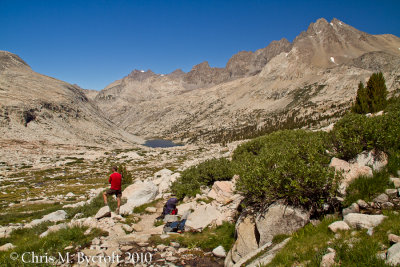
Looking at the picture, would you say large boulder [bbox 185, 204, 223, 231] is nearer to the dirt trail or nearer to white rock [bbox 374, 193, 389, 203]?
the dirt trail

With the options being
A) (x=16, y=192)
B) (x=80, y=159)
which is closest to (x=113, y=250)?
(x=16, y=192)

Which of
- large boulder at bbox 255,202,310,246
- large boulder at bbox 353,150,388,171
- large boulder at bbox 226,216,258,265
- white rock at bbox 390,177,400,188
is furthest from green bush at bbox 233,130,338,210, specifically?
white rock at bbox 390,177,400,188

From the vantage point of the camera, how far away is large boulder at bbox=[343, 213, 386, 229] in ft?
16.0

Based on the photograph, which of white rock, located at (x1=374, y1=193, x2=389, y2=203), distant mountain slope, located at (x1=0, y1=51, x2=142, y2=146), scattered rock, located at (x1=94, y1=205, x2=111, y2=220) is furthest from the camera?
distant mountain slope, located at (x1=0, y1=51, x2=142, y2=146)

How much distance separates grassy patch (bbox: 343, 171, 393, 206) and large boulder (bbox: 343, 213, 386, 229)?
135 cm

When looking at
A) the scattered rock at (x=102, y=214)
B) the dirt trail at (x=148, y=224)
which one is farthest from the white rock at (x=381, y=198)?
the scattered rock at (x=102, y=214)

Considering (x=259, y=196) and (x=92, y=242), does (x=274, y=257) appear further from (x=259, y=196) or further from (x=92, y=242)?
(x=92, y=242)

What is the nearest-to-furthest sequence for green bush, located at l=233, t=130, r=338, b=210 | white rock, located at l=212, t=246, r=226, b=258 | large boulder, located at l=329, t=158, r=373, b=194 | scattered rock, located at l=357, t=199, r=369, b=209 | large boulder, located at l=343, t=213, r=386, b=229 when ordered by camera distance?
large boulder, located at l=343, t=213, r=386, b=229 → scattered rock, located at l=357, t=199, r=369, b=209 → green bush, located at l=233, t=130, r=338, b=210 → large boulder, located at l=329, t=158, r=373, b=194 → white rock, located at l=212, t=246, r=226, b=258

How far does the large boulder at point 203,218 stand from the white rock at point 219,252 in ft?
6.75

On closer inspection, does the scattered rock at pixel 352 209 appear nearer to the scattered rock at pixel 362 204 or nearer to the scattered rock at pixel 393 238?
the scattered rock at pixel 362 204

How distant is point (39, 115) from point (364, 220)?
412 feet

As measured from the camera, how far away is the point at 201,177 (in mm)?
17453

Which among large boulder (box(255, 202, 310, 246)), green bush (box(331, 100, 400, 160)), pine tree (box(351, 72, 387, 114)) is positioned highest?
pine tree (box(351, 72, 387, 114))

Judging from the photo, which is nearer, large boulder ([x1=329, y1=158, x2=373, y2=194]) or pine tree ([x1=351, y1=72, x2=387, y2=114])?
large boulder ([x1=329, y1=158, x2=373, y2=194])
